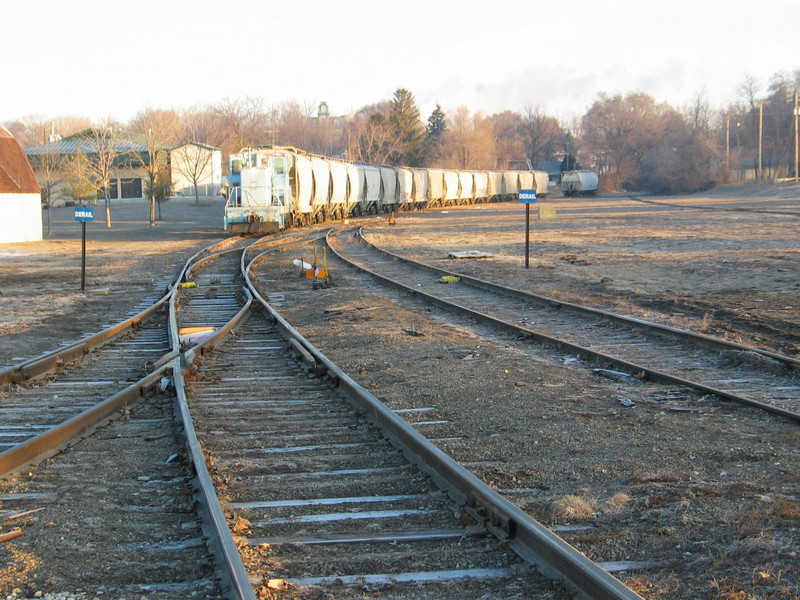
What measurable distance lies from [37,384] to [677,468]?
637cm

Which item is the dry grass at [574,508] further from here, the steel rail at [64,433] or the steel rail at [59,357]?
the steel rail at [59,357]

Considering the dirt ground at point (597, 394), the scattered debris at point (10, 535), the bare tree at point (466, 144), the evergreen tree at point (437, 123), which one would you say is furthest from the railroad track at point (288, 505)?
the evergreen tree at point (437, 123)

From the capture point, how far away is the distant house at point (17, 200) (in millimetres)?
33469

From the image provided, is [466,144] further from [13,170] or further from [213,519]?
[213,519]

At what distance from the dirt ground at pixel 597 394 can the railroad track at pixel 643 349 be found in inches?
13.3

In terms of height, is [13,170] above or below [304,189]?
above

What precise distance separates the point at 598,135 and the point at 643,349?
138 metres

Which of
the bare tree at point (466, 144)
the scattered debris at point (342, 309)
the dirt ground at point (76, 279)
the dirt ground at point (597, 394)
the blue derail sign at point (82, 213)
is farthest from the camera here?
the bare tree at point (466, 144)

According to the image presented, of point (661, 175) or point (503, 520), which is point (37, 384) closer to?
point (503, 520)

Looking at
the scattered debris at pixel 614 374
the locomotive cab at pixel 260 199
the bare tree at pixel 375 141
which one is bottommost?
the scattered debris at pixel 614 374

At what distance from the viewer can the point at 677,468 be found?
17.4 ft

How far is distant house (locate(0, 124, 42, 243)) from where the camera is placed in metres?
33.5

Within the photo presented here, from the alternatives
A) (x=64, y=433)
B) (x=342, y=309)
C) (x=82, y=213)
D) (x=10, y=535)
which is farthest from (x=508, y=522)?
(x=82, y=213)

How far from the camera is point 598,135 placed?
461ft
